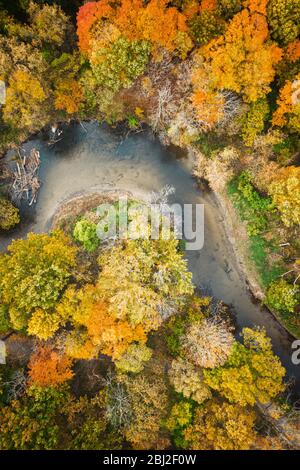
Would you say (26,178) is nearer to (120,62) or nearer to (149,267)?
(120,62)

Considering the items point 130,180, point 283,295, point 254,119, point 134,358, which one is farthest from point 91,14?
point 283,295

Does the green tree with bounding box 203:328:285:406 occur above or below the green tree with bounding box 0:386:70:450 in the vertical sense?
above

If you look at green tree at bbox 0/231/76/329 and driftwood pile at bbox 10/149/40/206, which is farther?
driftwood pile at bbox 10/149/40/206

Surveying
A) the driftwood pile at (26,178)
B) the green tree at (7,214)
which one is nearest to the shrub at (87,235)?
the green tree at (7,214)

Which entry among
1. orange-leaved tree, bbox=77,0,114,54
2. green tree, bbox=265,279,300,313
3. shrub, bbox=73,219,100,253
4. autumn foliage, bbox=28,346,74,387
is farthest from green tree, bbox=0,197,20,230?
green tree, bbox=265,279,300,313

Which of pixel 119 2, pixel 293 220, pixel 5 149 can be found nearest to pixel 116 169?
pixel 5 149

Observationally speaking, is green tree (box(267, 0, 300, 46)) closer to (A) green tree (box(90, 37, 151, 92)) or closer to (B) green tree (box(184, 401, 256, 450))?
(A) green tree (box(90, 37, 151, 92))
